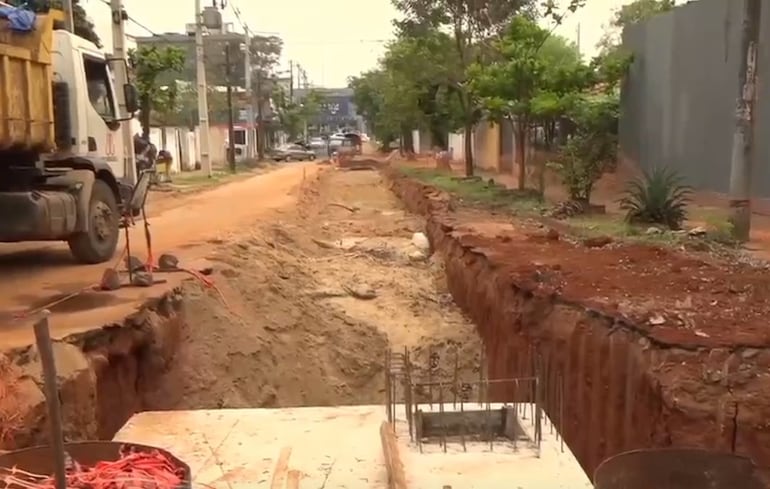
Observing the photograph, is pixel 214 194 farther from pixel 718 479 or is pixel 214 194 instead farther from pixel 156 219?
pixel 718 479

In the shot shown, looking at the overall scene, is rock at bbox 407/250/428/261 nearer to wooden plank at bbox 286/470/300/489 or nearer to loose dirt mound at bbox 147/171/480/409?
loose dirt mound at bbox 147/171/480/409

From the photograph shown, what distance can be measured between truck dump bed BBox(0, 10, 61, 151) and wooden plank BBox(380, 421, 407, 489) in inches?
242

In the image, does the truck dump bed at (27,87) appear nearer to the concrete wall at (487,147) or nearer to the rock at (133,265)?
the rock at (133,265)

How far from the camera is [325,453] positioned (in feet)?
16.8

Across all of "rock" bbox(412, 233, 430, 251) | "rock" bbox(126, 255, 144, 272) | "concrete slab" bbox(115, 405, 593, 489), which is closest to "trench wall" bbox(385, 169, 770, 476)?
"concrete slab" bbox(115, 405, 593, 489)

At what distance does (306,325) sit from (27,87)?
469cm

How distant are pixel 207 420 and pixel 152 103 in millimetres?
23476

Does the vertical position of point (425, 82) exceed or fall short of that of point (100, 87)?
it exceeds it

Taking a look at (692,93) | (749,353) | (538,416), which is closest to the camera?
(538,416)

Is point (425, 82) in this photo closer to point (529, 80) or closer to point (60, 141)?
point (529, 80)

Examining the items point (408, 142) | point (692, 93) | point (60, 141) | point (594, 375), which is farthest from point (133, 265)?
point (408, 142)

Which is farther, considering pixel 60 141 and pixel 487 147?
pixel 487 147

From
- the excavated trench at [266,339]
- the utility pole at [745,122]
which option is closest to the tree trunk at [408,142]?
the excavated trench at [266,339]

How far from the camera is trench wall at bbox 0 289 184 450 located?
20.2ft
